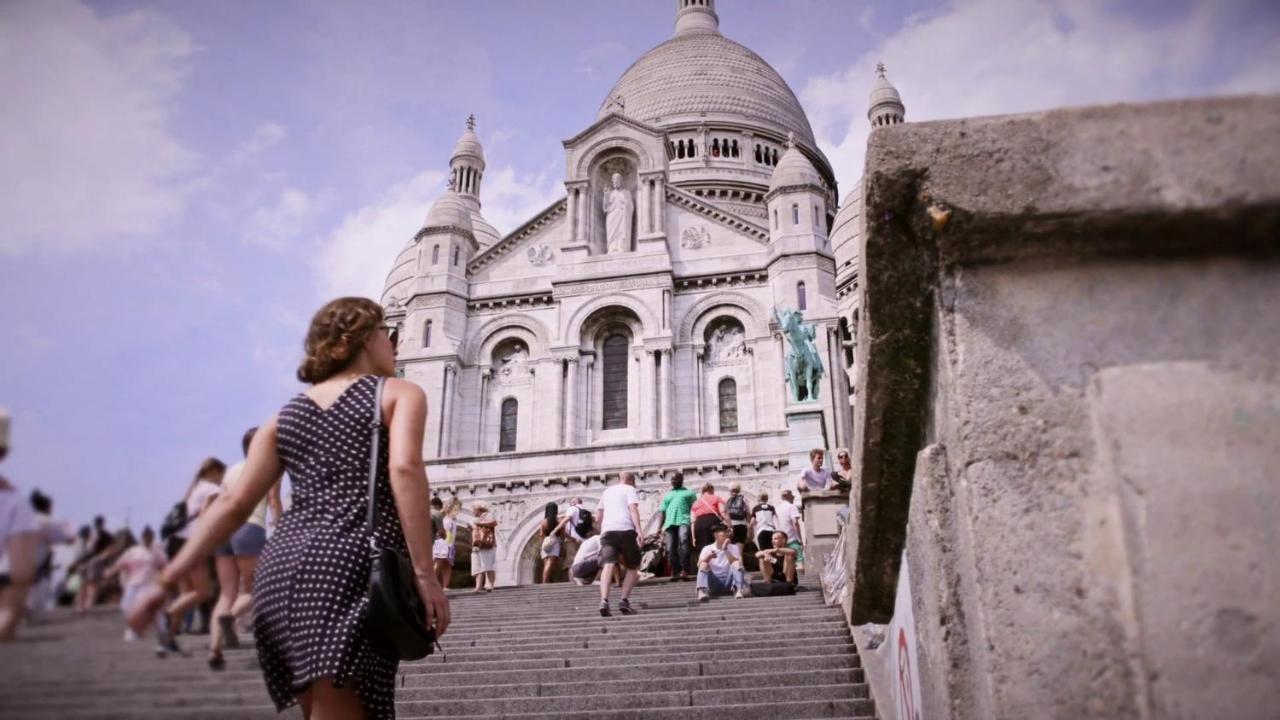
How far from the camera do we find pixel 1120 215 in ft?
6.73

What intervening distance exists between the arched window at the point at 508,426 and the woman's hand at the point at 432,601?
2271 centimetres

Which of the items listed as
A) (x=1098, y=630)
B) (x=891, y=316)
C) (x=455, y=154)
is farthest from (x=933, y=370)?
(x=455, y=154)

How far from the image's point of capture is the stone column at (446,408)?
24391 mm

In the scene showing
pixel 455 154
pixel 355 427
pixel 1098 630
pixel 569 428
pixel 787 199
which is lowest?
pixel 1098 630

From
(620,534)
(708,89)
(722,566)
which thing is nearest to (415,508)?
(620,534)

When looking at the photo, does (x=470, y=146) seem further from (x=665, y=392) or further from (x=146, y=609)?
(x=146, y=609)

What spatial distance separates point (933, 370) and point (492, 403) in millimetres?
23593

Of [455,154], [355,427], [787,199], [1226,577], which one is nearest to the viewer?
[1226,577]

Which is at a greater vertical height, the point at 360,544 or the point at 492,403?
the point at 492,403

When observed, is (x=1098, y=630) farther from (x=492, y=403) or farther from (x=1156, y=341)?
(x=492, y=403)

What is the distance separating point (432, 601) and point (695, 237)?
24.3 metres

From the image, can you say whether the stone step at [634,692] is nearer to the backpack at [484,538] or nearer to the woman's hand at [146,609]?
the woman's hand at [146,609]

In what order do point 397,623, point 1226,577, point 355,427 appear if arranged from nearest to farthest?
1. point 1226,577
2. point 397,623
3. point 355,427

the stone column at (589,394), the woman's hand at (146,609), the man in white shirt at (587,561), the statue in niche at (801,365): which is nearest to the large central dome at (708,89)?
the stone column at (589,394)
